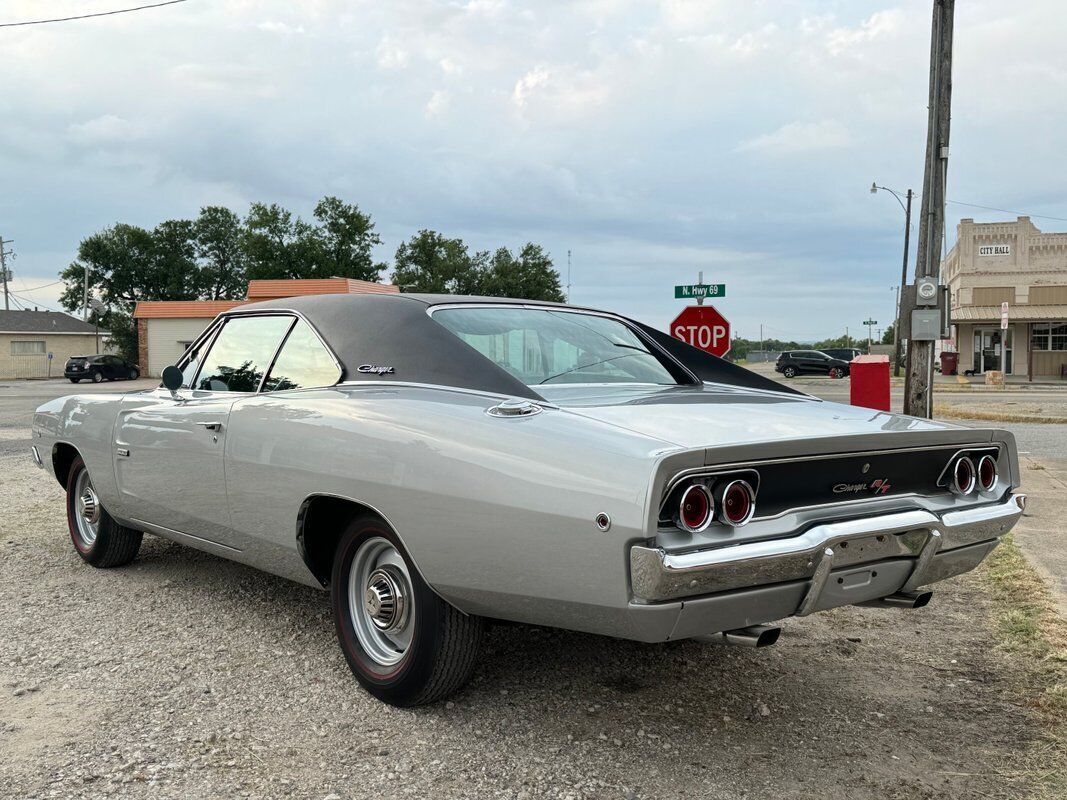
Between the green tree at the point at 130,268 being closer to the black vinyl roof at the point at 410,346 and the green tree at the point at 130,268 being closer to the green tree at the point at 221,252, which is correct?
the green tree at the point at 221,252

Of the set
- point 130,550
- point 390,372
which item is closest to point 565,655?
point 390,372

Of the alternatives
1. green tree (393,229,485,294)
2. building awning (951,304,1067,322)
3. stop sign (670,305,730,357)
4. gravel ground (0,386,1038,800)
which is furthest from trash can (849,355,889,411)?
green tree (393,229,485,294)

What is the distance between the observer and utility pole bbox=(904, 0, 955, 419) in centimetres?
1033

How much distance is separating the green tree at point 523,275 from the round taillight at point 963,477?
67.0 meters

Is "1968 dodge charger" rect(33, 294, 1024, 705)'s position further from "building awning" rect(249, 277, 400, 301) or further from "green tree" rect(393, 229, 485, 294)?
"green tree" rect(393, 229, 485, 294)

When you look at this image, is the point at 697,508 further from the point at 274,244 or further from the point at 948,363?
the point at 274,244

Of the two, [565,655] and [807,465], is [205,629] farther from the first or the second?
[807,465]

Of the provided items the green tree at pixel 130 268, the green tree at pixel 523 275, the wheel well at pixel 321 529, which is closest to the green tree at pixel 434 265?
the green tree at pixel 523 275

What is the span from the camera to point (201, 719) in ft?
11.1

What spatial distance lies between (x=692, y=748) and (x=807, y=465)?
3.35 ft

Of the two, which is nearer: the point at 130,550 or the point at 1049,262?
the point at 130,550

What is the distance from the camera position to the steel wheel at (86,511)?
5.54 m

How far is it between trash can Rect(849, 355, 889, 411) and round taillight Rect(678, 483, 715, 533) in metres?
6.97

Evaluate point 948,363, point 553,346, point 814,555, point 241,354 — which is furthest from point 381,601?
point 948,363
